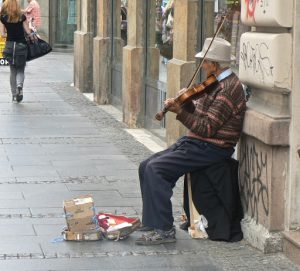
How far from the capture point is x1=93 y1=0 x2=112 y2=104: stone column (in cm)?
1655

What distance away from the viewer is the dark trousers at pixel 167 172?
24.1 ft

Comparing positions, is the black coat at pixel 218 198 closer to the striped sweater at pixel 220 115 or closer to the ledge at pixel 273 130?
the striped sweater at pixel 220 115

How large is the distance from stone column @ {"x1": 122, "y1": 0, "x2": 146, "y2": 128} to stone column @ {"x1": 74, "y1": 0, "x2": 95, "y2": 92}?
4.27m

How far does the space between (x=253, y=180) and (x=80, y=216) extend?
52.1 inches

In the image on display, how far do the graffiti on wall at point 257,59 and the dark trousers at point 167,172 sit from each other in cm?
66

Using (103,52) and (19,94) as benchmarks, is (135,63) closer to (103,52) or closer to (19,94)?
(103,52)

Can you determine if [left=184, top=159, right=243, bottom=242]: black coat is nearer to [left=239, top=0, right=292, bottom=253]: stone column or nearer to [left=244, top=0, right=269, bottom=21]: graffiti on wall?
[left=239, top=0, right=292, bottom=253]: stone column

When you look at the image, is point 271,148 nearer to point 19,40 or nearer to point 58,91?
point 19,40

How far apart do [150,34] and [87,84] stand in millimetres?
5200

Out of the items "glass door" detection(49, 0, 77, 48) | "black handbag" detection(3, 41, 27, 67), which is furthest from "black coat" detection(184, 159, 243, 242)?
"glass door" detection(49, 0, 77, 48)

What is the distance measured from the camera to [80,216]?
24.3 ft

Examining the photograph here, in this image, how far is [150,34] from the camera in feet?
44.2

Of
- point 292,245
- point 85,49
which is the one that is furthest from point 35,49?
point 292,245

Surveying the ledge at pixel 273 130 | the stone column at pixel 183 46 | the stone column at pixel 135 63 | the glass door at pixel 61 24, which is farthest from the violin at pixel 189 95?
the glass door at pixel 61 24
